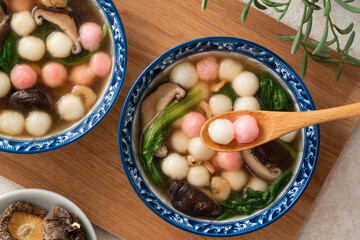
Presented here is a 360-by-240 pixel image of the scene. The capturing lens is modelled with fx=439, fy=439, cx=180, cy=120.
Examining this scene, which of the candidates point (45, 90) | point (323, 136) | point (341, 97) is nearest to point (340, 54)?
point (341, 97)

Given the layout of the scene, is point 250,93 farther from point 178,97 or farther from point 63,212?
point 63,212

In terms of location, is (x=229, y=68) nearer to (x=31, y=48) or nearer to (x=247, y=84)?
(x=247, y=84)

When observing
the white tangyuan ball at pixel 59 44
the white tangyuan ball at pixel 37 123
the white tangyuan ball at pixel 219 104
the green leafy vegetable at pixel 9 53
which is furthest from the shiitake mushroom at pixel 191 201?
the green leafy vegetable at pixel 9 53

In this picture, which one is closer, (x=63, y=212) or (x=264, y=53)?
(x=264, y=53)

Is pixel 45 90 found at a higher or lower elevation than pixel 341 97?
lower

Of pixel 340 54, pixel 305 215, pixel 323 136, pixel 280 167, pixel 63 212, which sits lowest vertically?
pixel 63 212

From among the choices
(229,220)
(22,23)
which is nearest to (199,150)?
(229,220)

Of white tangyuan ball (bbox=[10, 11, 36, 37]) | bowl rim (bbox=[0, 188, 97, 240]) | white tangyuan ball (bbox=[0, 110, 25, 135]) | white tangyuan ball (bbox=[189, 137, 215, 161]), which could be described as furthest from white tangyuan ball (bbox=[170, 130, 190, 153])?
white tangyuan ball (bbox=[10, 11, 36, 37])

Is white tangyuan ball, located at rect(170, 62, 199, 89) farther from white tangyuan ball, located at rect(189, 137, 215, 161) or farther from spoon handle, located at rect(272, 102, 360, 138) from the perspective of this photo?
spoon handle, located at rect(272, 102, 360, 138)
